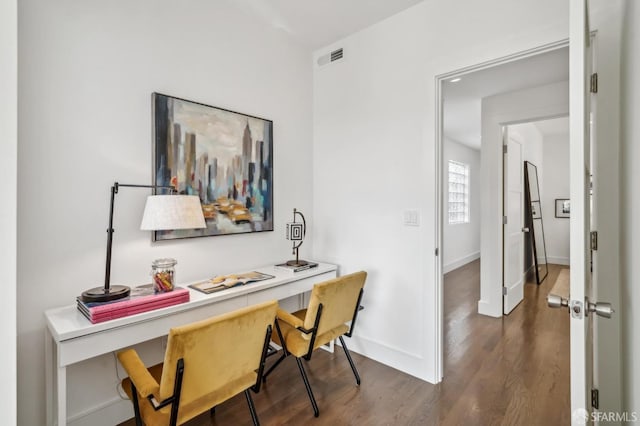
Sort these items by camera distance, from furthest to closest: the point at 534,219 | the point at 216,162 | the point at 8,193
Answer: the point at 534,219 < the point at 216,162 < the point at 8,193

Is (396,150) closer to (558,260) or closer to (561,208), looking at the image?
(561,208)

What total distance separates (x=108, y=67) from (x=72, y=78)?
0.66ft

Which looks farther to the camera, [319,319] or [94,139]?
[319,319]

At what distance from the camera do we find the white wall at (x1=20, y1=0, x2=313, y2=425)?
1.59 m

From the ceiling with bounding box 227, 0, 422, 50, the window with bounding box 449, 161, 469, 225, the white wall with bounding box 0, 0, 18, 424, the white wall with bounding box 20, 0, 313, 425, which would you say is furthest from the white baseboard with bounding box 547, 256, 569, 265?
the white wall with bounding box 0, 0, 18, 424

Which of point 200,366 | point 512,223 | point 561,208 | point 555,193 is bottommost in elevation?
point 200,366

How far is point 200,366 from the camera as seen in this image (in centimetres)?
133

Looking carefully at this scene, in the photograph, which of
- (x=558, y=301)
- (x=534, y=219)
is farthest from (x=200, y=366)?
(x=534, y=219)

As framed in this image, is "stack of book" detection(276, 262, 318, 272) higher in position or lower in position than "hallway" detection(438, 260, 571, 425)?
higher

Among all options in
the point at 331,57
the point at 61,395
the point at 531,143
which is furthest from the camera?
the point at 531,143

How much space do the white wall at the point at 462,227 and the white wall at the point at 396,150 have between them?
130 inches

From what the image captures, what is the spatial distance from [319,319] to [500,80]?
114 inches

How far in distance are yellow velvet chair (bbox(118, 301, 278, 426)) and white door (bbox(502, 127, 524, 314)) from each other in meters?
3.21

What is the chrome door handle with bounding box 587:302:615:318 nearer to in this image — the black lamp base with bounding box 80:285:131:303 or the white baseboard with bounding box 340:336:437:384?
the white baseboard with bounding box 340:336:437:384
